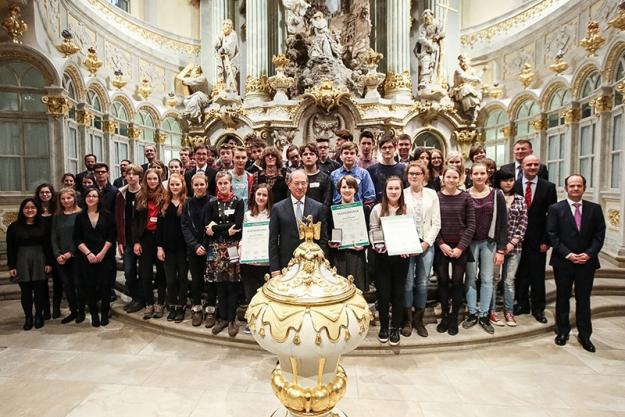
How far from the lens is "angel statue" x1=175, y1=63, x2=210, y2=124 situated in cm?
1296

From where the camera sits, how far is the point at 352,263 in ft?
12.4

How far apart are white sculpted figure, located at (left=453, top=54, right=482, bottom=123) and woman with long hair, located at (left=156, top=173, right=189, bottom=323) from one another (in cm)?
1054

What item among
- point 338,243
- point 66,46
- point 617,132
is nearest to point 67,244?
point 338,243

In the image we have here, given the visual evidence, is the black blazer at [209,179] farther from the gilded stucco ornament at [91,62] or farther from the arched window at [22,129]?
the gilded stucco ornament at [91,62]

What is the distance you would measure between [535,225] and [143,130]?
1150 centimetres

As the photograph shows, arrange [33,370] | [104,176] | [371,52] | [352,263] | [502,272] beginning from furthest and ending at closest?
[371,52] → [104,176] → [502,272] → [352,263] → [33,370]

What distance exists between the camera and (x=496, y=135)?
1219cm

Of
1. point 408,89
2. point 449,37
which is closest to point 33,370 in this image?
point 408,89

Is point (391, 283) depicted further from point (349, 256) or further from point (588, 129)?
point (588, 129)

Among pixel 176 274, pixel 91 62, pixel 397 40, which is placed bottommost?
pixel 176 274

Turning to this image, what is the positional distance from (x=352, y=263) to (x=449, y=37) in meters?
13.1

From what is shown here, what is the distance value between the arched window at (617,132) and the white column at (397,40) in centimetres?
673

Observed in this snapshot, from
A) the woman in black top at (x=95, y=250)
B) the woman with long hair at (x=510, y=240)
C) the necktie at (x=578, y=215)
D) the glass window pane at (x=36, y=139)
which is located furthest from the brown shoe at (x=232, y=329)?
the glass window pane at (x=36, y=139)

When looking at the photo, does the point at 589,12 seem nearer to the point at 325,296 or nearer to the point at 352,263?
the point at 352,263
